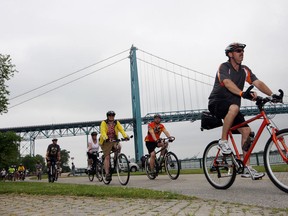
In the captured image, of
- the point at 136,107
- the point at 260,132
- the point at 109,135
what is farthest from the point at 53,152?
the point at 136,107

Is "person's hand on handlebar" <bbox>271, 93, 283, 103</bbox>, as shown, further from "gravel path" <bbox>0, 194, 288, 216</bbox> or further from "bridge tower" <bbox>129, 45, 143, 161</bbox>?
"bridge tower" <bbox>129, 45, 143, 161</bbox>

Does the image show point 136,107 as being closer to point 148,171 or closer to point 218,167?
point 148,171

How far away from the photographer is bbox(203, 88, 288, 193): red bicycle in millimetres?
3773

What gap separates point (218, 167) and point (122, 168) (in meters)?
2.80

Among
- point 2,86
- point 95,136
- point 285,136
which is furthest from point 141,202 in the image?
point 2,86

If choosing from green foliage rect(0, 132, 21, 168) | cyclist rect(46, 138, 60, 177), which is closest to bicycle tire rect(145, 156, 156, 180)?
cyclist rect(46, 138, 60, 177)

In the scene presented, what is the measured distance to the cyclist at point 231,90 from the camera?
14.5 feet

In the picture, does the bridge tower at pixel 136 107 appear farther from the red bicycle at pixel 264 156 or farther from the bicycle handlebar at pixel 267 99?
the bicycle handlebar at pixel 267 99

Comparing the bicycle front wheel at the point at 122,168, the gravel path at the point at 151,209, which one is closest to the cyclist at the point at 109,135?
the bicycle front wheel at the point at 122,168

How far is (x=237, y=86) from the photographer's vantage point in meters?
4.64

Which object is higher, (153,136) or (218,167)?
(153,136)

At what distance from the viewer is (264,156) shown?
3873 millimetres

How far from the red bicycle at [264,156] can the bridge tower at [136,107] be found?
39.7 m

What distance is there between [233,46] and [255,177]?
177 cm
